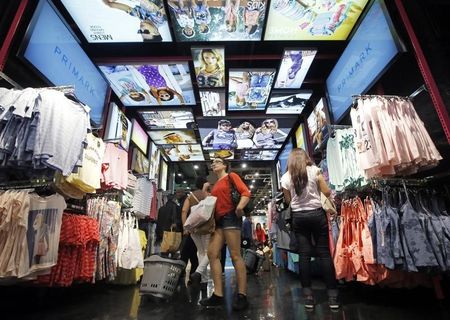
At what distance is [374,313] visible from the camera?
7.19ft

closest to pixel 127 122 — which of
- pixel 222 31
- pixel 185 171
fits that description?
pixel 222 31

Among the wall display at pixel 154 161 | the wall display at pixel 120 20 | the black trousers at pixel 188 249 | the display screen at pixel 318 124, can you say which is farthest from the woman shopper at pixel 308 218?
the wall display at pixel 154 161

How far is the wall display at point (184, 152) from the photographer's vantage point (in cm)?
831

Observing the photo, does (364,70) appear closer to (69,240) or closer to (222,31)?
(222,31)

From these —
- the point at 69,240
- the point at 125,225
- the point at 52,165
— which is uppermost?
the point at 52,165

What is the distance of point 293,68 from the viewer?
4.88 meters

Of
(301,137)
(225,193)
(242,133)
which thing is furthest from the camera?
(242,133)

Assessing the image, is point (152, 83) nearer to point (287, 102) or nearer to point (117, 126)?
point (117, 126)

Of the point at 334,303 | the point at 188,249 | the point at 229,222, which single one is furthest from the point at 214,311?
the point at 188,249

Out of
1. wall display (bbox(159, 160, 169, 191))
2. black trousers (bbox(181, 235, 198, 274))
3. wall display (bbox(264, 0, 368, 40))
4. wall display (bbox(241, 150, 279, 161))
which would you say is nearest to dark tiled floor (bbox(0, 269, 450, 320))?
black trousers (bbox(181, 235, 198, 274))

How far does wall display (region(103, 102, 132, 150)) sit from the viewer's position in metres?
5.07

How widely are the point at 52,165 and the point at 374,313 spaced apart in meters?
3.23

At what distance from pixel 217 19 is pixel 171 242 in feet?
12.2

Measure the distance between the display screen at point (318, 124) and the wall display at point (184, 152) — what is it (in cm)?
380
